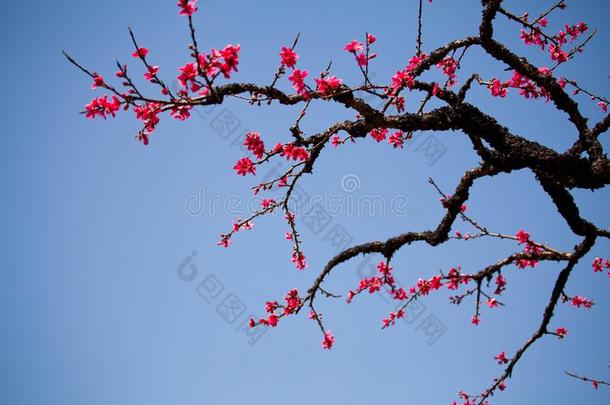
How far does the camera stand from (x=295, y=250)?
4473 millimetres

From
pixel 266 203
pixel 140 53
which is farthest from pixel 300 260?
pixel 140 53

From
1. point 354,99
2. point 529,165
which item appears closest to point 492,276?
point 529,165

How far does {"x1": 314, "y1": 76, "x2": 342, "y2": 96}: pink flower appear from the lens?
9.75 ft

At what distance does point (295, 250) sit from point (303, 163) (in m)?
1.23

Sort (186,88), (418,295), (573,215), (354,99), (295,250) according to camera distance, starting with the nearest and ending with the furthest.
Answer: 1. (186,88)
2. (354,99)
3. (573,215)
4. (418,295)
5. (295,250)

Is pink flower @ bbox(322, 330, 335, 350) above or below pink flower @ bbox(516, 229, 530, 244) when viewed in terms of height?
above

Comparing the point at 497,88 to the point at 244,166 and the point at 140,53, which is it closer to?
the point at 244,166

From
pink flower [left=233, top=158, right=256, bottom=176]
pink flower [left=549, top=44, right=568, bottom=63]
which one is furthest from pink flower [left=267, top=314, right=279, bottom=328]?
pink flower [left=549, top=44, right=568, bottom=63]

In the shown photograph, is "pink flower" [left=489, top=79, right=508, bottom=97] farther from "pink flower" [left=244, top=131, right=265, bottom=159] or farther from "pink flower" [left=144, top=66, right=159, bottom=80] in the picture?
"pink flower" [left=144, top=66, right=159, bottom=80]

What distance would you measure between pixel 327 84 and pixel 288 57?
39cm

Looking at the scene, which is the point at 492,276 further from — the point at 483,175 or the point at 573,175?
the point at 573,175

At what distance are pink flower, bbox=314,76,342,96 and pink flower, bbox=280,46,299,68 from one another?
27 centimetres

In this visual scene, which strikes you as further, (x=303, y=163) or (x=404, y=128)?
(x=303, y=163)

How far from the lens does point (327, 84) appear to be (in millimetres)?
2984
